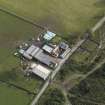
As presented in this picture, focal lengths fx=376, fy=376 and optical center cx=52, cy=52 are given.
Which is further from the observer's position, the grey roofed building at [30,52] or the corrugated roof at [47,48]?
the corrugated roof at [47,48]

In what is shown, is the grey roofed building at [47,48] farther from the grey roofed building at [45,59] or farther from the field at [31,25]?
the field at [31,25]

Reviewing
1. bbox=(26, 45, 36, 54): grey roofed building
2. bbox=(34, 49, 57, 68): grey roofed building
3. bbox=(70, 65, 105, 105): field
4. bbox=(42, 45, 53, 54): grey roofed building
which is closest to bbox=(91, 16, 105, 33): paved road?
bbox=(42, 45, 53, 54): grey roofed building

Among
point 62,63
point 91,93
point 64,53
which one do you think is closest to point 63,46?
point 64,53

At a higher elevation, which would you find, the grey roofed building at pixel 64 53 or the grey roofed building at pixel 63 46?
the grey roofed building at pixel 63 46

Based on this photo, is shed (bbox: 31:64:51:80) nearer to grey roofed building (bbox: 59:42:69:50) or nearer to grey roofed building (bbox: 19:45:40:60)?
grey roofed building (bbox: 19:45:40:60)

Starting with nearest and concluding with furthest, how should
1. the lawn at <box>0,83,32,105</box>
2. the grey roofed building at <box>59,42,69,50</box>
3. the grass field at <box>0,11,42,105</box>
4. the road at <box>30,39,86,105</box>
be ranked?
the lawn at <box>0,83,32,105</box> → the road at <box>30,39,86,105</box> → the grass field at <box>0,11,42,105</box> → the grey roofed building at <box>59,42,69,50</box>

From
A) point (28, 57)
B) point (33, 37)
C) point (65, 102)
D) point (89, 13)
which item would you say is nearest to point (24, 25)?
point (33, 37)

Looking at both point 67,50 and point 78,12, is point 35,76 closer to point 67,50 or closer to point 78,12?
point 67,50

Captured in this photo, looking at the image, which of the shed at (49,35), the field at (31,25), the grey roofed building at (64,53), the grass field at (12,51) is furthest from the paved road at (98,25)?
the grass field at (12,51)
